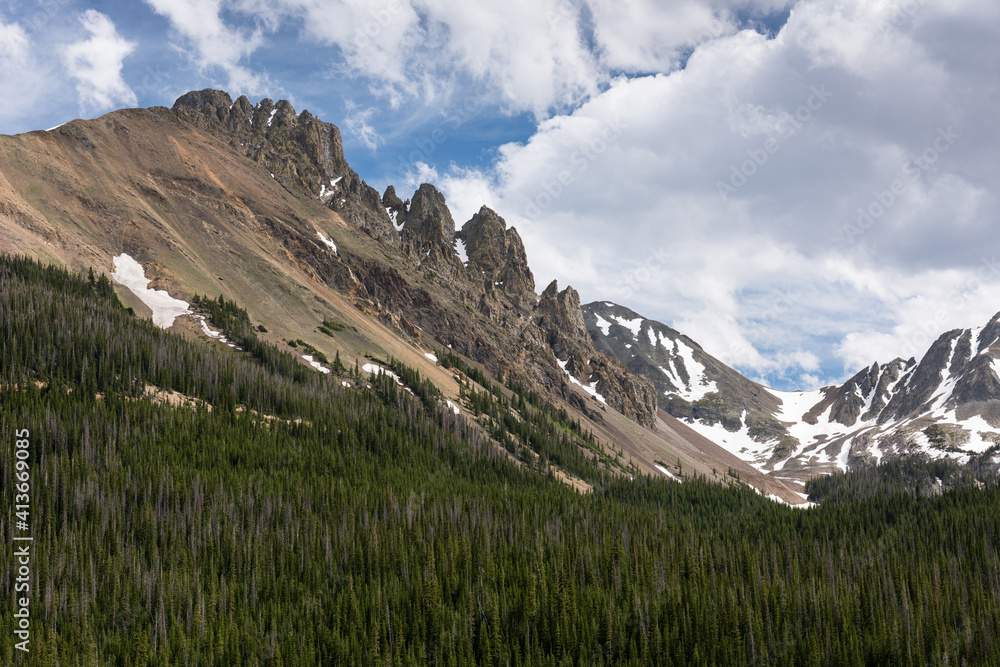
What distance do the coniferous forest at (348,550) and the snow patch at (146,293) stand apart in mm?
8053

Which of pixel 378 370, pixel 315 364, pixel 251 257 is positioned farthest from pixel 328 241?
pixel 315 364

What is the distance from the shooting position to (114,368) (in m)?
80.7

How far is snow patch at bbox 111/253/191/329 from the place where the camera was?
340 ft

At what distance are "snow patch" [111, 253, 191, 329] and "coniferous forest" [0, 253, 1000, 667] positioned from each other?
8.05 meters

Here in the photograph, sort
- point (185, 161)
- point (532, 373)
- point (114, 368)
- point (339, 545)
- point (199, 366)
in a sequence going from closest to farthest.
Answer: point (339, 545) → point (114, 368) → point (199, 366) → point (185, 161) → point (532, 373)

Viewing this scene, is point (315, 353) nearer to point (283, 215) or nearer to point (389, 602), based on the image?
point (283, 215)

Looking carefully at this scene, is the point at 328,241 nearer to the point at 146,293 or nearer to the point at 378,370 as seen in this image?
the point at 378,370

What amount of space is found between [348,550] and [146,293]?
7344cm

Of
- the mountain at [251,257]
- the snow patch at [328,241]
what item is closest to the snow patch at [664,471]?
the mountain at [251,257]

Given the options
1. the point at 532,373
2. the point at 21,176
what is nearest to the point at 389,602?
the point at 21,176

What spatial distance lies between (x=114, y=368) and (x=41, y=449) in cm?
1982

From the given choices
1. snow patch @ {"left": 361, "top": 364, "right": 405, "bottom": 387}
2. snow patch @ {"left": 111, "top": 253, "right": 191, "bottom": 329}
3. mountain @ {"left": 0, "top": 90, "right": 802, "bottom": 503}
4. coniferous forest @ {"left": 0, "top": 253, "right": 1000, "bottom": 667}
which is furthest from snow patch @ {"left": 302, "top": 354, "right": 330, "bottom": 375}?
snow patch @ {"left": 111, "top": 253, "right": 191, "bottom": 329}

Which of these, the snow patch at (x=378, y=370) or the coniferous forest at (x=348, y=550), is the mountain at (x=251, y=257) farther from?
the coniferous forest at (x=348, y=550)

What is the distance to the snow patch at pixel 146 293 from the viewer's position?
104 m
